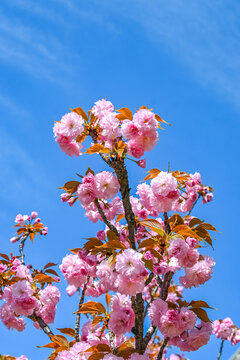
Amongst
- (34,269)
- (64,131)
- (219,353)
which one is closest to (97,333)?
(34,269)

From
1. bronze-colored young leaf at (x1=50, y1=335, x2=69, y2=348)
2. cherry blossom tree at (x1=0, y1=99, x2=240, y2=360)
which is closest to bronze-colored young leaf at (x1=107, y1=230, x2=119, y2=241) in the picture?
cherry blossom tree at (x1=0, y1=99, x2=240, y2=360)

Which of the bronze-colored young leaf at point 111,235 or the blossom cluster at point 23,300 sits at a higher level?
the bronze-colored young leaf at point 111,235

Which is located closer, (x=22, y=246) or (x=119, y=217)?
(x=119, y=217)

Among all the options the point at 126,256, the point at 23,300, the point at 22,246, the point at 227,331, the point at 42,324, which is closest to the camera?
the point at 126,256

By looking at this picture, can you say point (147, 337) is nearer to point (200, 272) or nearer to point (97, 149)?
point (200, 272)

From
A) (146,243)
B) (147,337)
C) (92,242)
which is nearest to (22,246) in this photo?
(92,242)

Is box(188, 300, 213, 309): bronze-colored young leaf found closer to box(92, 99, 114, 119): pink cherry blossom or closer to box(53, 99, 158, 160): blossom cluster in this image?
box(53, 99, 158, 160): blossom cluster

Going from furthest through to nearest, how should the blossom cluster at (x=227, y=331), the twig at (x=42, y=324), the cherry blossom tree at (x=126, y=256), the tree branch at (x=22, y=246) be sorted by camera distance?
1. the blossom cluster at (x=227, y=331)
2. the tree branch at (x=22, y=246)
3. the twig at (x=42, y=324)
4. the cherry blossom tree at (x=126, y=256)

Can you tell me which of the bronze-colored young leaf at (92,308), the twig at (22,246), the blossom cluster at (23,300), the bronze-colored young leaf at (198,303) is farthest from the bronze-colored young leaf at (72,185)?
the twig at (22,246)

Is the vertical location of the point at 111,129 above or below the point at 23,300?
above

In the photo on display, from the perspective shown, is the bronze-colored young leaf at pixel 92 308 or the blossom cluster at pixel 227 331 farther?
the blossom cluster at pixel 227 331

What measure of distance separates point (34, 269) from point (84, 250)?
50.1 inches

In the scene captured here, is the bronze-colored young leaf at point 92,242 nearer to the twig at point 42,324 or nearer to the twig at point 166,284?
the twig at point 166,284

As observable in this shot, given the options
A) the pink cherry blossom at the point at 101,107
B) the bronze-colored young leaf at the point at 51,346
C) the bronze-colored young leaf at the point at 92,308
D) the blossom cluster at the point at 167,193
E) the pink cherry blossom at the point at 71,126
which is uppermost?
the pink cherry blossom at the point at 101,107
